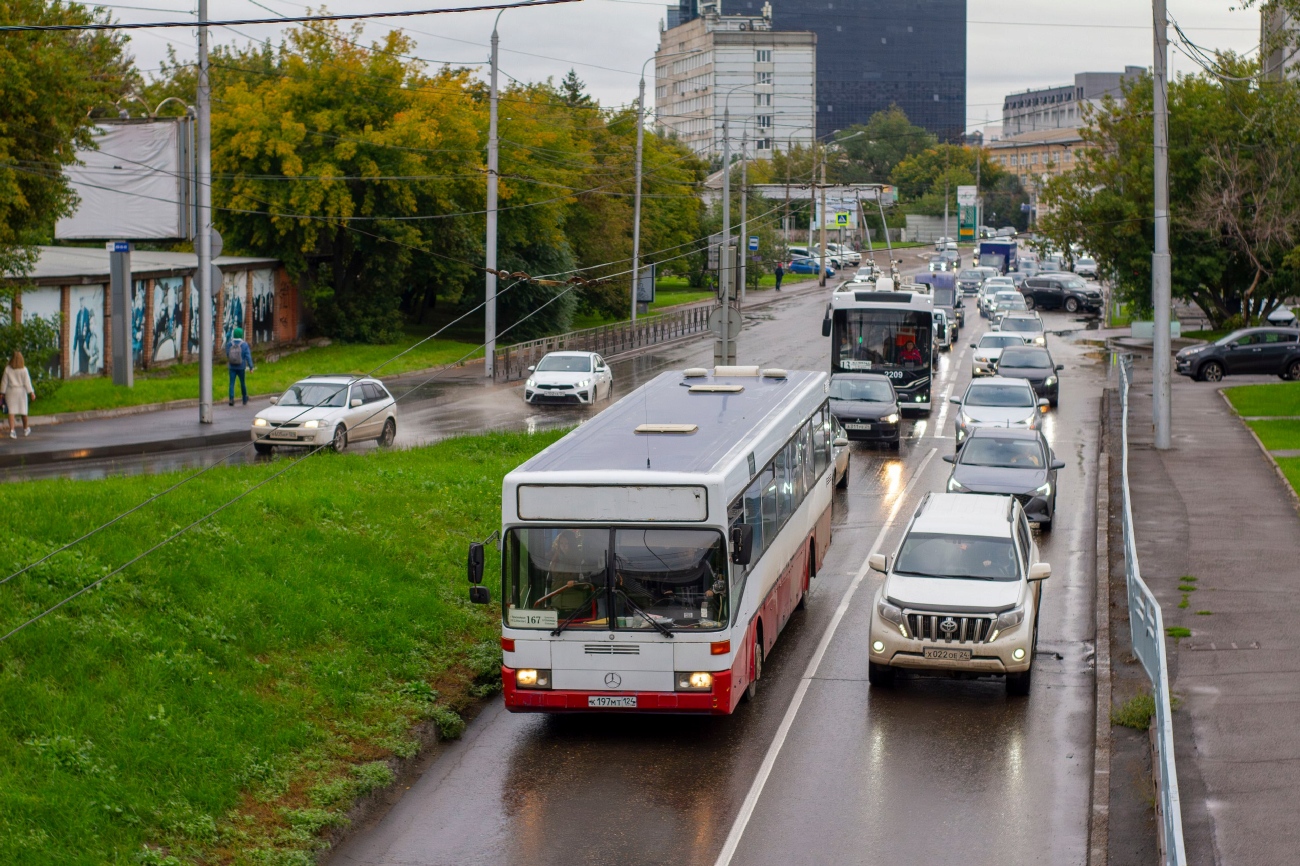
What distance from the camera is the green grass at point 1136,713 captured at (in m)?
12.8

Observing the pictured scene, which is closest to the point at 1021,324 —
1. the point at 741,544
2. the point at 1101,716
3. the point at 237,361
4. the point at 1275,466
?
the point at 1275,466

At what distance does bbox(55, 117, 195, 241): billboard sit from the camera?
32781 millimetres

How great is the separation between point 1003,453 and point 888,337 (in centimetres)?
1266

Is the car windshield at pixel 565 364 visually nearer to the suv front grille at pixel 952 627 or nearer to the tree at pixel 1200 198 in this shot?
the tree at pixel 1200 198

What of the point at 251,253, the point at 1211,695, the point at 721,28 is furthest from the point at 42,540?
the point at 721,28

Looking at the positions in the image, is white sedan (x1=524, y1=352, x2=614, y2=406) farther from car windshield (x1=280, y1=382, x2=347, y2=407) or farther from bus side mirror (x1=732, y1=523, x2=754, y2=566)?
bus side mirror (x1=732, y1=523, x2=754, y2=566)

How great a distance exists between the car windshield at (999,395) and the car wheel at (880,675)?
53.4 feet

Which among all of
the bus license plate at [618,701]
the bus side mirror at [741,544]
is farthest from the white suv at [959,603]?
the bus license plate at [618,701]

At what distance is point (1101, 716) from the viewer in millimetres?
13234

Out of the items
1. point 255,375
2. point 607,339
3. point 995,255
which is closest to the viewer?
point 255,375

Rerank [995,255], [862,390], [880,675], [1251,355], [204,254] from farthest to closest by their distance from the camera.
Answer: [995,255] < [1251,355] < [204,254] < [862,390] < [880,675]

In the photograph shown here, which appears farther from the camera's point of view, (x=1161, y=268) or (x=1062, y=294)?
(x=1062, y=294)

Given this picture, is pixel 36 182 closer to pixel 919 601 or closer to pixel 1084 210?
pixel 919 601

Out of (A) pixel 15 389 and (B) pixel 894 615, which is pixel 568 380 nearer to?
(A) pixel 15 389
